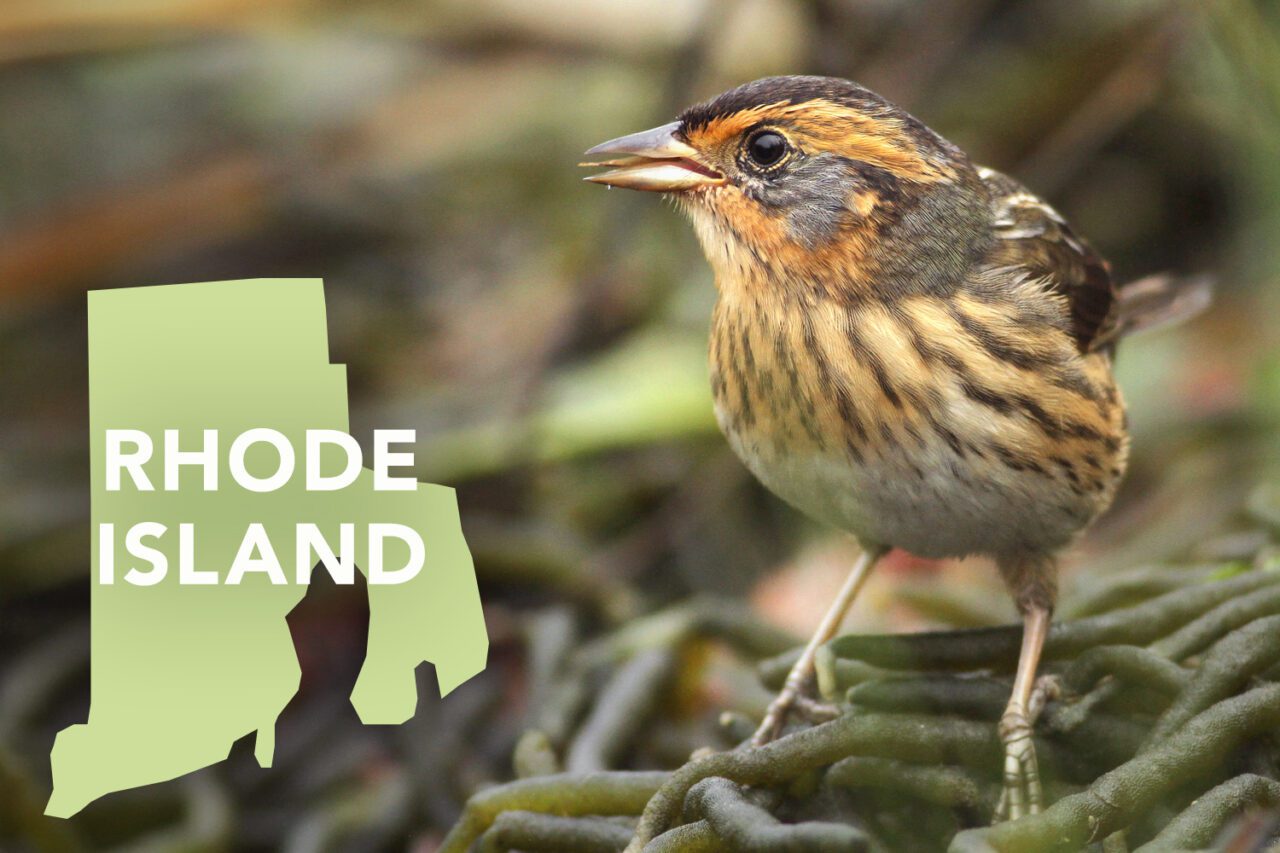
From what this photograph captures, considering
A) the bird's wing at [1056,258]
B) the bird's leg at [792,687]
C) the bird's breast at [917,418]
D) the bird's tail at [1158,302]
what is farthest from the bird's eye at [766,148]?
the bird's tail at [1158,302]

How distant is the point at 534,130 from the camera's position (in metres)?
5.20

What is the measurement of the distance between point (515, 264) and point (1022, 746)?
326 centimetres

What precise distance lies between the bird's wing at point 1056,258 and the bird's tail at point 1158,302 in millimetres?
182

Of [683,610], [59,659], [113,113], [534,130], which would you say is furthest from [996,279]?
[113,113]

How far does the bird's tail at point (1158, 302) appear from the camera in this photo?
2881mm

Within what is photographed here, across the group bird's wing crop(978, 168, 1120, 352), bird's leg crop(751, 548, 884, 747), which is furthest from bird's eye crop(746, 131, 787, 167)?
bird's leg crop(751, 548, 884, 747)

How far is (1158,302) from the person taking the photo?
2.95 metres

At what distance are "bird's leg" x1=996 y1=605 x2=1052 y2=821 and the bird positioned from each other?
0.06 m

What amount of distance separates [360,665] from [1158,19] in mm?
2647

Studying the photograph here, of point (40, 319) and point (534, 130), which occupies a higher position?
point (534, 130)

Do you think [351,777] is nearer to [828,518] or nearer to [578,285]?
[828,518]

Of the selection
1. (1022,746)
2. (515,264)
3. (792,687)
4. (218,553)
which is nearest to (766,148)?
(792,687)

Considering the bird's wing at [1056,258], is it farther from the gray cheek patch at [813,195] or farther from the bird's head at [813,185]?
the gray cheek patch at [813,195]

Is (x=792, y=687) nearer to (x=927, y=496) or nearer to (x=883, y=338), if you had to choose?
(x=927, y=496)
